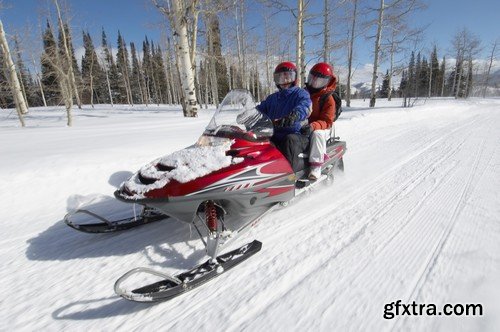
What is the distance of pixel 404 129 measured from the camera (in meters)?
8.42

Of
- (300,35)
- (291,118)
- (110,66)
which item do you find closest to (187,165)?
(291,118)

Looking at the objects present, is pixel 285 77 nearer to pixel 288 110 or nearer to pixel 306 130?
pixel 288 110

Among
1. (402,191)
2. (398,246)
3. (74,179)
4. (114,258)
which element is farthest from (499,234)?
(74,179)

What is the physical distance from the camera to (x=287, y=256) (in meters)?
Answer: 2.30

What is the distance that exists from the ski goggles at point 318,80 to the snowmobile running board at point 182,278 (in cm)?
245

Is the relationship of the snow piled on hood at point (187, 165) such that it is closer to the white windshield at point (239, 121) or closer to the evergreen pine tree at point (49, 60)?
the white windshield at point (239, 121)

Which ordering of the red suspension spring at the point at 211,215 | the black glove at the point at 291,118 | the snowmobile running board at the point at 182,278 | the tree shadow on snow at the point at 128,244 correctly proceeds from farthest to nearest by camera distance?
1. the black glove at the point at 291,118
2. the tree shadow on snow at the point at 128,244
3. the red suspension spring at the point at 211,215
4. the snowmobile running board at the point at 182,278

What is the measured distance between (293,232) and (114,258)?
5.15 ft

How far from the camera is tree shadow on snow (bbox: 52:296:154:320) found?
1.79 meters

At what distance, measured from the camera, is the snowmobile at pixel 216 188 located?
2.04 meters

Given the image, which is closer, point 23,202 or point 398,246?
point 398,246

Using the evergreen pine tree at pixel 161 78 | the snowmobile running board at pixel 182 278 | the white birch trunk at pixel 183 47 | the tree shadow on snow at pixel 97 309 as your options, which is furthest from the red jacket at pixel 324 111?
the evergreen pine tree at pixel 161 78

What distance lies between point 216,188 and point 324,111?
2138 mm

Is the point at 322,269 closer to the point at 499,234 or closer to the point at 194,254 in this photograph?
the point at 194,254
